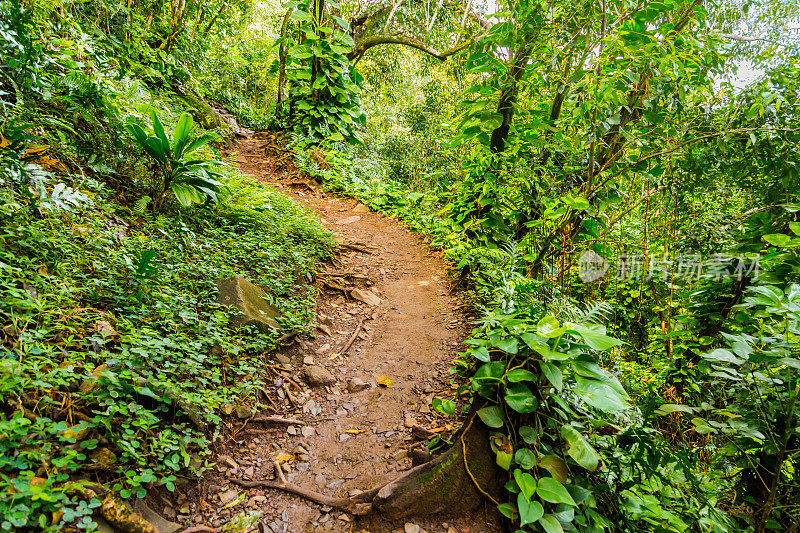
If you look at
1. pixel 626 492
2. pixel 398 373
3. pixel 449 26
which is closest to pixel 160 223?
pixel 398 373

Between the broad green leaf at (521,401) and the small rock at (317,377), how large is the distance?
175 cm

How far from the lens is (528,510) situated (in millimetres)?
1787

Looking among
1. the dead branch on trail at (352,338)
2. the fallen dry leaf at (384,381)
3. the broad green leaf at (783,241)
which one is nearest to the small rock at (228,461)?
the fallen dry leaf at (384,381)

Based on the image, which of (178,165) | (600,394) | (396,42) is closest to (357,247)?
(178,165)

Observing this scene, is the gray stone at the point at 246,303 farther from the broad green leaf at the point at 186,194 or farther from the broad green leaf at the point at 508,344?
the broad green leaf at the point at 508,344

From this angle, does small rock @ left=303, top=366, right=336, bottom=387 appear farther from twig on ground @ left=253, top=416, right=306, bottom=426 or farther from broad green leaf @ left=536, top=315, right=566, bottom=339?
broad green leaf @ left=536, top=315, right=566, bottom=339

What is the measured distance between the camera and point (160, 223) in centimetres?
349

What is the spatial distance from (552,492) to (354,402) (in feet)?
5.51

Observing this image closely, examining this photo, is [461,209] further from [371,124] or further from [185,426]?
[371,124]

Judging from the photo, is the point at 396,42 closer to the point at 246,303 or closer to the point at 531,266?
the point at 531,266

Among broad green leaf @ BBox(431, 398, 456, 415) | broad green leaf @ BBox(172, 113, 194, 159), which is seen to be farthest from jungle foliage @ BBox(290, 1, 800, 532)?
broad green leaf @ BBox(172, 113, 194, 159)

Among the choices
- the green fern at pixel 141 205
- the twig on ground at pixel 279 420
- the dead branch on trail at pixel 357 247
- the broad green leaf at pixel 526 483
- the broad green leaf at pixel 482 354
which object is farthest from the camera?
the dead branch on trail at pixel 357 247

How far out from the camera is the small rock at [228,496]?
211cm

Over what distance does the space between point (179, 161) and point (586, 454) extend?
4.28m
